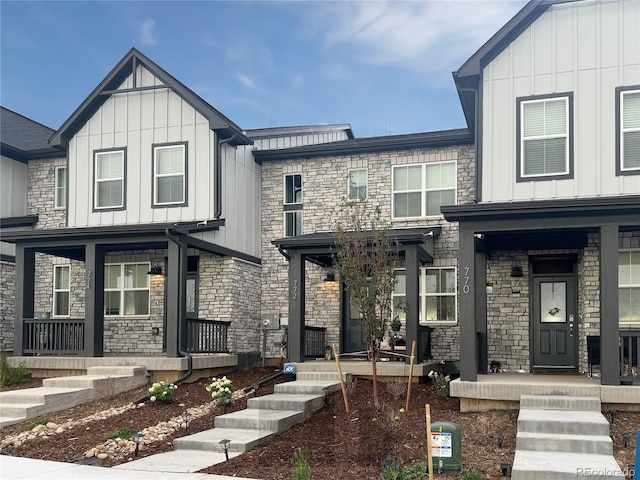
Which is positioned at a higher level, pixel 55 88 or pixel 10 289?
pixel 55 88

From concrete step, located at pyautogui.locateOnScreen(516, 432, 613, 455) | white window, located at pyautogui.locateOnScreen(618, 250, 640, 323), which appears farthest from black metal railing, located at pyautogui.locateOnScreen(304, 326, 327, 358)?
concrete step, located at pyautogui.locateOnScreen(516, 432, 613, 455)

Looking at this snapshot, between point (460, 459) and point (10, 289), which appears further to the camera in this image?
point (10, 289)

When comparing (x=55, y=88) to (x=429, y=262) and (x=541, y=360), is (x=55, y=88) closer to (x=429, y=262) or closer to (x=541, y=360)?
(x=429, y=262)

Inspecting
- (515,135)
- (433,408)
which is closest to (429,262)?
(515,135)

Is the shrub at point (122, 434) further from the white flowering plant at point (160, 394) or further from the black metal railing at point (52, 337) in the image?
the black metal railing at point (52, 337)

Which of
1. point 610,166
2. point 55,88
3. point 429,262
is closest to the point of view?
point 610,166

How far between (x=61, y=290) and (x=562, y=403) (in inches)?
507

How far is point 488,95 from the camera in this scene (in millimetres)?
12969

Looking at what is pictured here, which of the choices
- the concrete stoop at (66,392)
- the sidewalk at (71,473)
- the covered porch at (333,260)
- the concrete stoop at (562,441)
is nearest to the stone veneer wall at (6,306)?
the concrete stoop at (66,392)

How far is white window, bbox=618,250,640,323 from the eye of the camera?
13500 millimetres

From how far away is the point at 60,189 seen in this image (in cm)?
1883

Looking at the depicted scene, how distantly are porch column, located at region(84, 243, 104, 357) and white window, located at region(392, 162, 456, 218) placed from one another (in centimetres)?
672

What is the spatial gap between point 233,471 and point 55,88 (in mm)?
16388

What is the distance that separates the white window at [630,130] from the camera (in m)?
12.2
